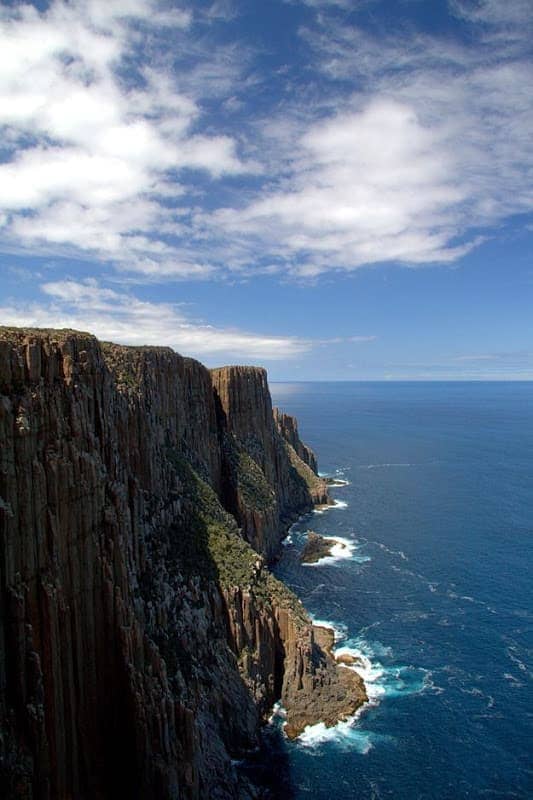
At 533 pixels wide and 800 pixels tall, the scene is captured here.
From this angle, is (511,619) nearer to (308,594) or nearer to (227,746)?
(308,594)

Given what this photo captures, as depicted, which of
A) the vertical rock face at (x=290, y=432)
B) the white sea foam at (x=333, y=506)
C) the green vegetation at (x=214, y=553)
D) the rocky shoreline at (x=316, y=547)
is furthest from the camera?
the vertical rock face at (x=290, y=432)

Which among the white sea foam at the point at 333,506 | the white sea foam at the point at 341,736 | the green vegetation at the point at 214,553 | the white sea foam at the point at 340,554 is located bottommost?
the white sea foam at the point at 341,736

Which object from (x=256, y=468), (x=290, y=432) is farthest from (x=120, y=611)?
(x=290, y=432)

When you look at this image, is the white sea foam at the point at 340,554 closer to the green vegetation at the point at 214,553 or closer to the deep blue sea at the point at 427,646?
the deep blue sea at the point at 427,646

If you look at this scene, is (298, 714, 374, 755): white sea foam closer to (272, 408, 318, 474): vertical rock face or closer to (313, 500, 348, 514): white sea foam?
(313, 500, 348, 514): white sea foam

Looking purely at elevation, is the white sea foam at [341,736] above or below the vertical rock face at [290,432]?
below

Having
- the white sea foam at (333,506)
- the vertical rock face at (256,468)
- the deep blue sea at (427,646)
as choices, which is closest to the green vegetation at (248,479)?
the vertical rock face at (256,468)

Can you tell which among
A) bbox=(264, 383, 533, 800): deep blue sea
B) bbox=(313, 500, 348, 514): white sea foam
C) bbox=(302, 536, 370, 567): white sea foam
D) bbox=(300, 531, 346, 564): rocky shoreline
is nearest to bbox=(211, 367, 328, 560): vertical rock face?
bbox=(313, 500, 348, 514): white sea foam

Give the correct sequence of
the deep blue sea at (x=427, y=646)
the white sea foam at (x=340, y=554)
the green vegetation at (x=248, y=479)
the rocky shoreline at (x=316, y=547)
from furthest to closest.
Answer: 1. the green vegetation at (x=248, y=479)
2. the rocky shoreline at (x=316, y=547)
3. the white sea foam at (x=340, y=554)
4. the deep blue sea at (x=427, y=646)
